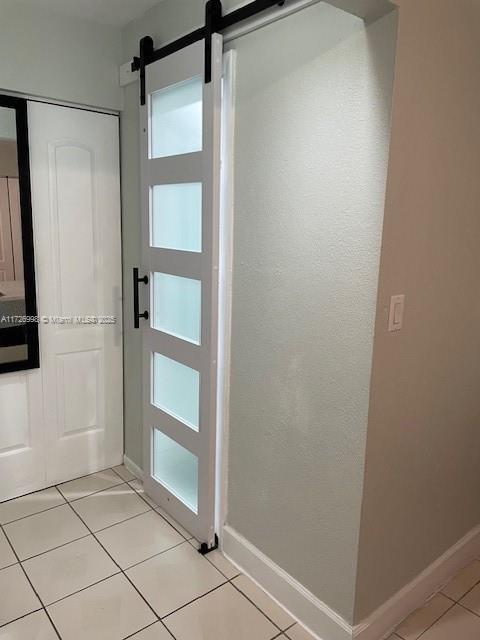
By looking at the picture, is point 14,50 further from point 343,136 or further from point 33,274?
point 343,136

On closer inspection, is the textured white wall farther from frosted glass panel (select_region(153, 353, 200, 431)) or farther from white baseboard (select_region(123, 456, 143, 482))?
white baseboard (select_region(123, 456, 143, 482))

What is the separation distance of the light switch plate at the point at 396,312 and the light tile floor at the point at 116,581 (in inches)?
46.6

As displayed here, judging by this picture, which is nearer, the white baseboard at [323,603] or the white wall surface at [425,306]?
the white wall surface at [425,306]

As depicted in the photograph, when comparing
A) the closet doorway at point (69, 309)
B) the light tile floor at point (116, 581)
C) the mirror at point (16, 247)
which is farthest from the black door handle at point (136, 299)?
the light tile floor at point (116, 581)

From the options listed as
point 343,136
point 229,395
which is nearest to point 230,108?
point 343,136

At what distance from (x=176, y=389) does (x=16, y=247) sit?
106 centimetres

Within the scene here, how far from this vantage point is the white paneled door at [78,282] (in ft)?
8.35

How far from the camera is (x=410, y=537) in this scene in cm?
190

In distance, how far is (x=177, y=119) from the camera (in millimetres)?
2229

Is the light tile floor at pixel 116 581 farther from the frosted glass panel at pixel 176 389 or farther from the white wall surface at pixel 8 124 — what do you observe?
the white wall surface at pixel 8 124

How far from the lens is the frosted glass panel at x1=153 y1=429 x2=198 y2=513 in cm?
238

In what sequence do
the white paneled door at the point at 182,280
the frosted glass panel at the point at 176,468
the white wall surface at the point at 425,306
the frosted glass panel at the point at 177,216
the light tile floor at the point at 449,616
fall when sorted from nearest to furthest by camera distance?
the white wall surface at the point at 425,306 < the light tile floor at the point at 449,616 < the white paneled door at the point at 182,280 < the frosted glass panel at the point at 177,216 < the frosted glass panel at the point at 176,468

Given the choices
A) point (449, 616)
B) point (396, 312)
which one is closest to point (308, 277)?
point (396, 312)

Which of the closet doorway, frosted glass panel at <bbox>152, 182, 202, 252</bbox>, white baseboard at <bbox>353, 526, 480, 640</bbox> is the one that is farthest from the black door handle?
white baseboard at <bbox>353, 526, 480, 640</bbox>
